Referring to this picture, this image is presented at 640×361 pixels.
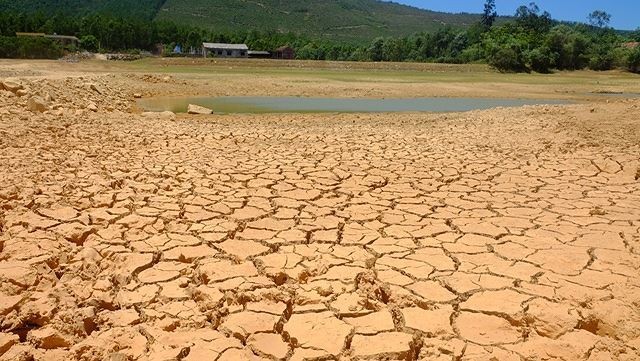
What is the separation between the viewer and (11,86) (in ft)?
30.6

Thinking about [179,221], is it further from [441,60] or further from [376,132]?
[441,60]

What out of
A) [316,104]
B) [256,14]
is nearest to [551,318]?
[316,104]

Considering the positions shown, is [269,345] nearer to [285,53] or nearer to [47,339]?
[47,339]

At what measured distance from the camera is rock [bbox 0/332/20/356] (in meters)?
2.36

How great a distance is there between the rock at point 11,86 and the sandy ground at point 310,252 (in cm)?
301

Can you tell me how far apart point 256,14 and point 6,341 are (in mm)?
104818

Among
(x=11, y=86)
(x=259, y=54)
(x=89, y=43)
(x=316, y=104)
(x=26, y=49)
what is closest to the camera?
(x=11, y=86)

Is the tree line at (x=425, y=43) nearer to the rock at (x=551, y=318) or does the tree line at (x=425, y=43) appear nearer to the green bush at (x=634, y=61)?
the green bush at (x=634, y=61)

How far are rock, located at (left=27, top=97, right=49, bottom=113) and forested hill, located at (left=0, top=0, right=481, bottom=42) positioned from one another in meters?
77.8

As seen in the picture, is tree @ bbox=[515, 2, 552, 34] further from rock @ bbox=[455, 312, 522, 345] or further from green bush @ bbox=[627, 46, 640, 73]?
rock @ bbox=[455, 312, 522, 345]

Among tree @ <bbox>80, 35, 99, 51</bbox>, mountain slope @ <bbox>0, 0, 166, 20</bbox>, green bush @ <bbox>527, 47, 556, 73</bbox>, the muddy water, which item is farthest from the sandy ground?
mountain slope @ <bbox>0, 0, 166, 20</bbox>

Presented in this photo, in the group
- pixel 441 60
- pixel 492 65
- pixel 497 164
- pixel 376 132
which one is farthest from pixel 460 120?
pixel 441 60

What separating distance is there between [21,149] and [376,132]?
516cm

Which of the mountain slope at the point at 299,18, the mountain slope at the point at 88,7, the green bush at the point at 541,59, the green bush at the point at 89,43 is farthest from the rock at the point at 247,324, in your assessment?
the mountain slope at the point at 88,7
